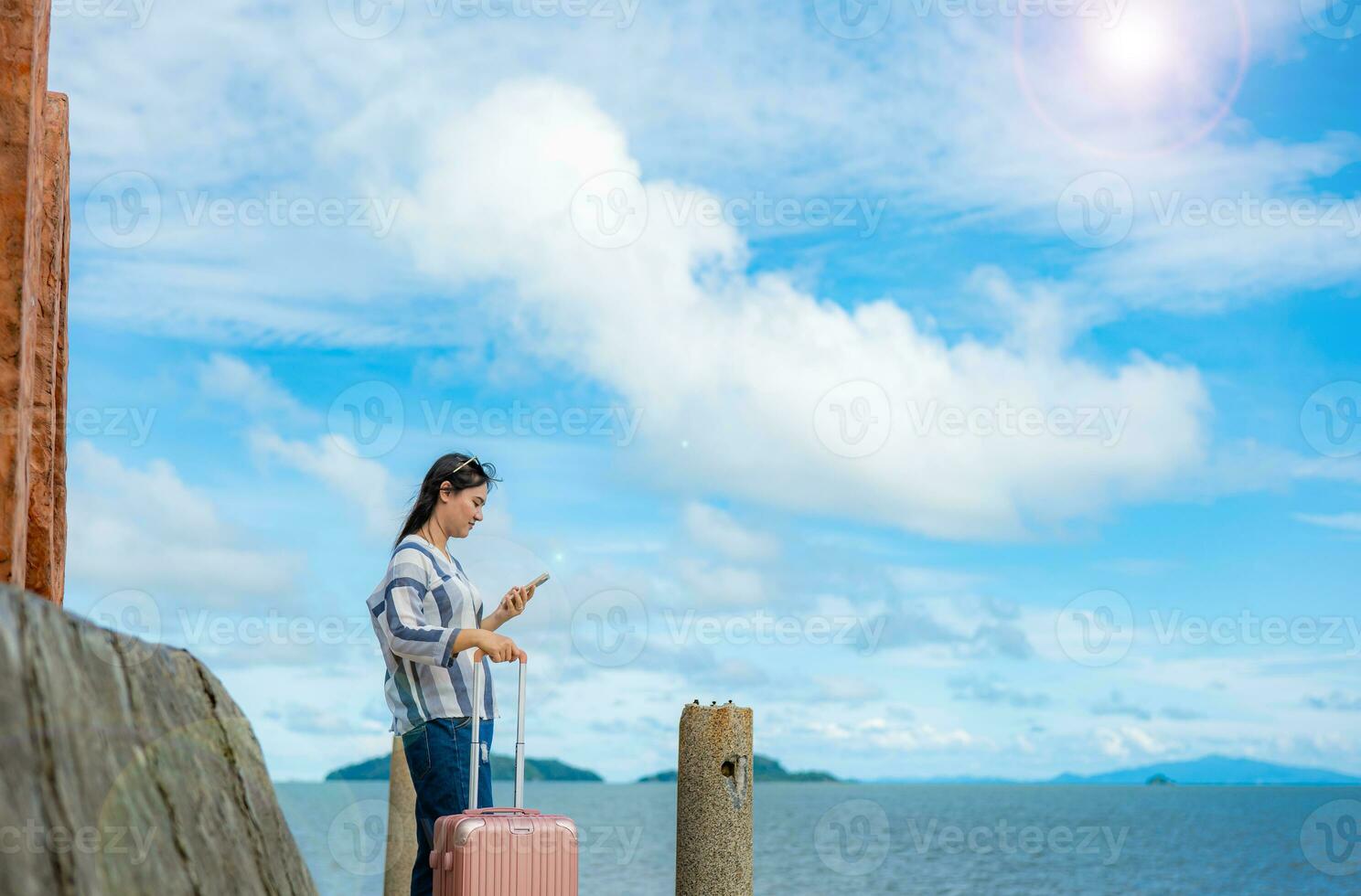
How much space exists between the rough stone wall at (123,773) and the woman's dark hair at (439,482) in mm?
1790

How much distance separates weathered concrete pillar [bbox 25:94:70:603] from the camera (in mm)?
6078

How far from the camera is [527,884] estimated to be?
5.30m

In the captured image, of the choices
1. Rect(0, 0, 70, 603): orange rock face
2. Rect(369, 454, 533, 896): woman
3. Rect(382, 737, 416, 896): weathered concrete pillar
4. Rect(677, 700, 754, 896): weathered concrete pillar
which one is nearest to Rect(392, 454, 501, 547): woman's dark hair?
Rect(369, 454, 533, 896): woman

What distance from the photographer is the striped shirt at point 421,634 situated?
5.54m

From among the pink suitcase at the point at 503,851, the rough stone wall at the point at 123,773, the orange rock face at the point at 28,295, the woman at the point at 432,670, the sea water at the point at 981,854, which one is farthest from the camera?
the sea water at the point at 981,854

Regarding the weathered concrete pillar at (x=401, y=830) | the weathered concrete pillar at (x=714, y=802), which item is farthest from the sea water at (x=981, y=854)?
the weathered concrete pillar at (x=714, y=802)

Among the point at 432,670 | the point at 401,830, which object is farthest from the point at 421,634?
the point at 401,830

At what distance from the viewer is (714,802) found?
26.1ft

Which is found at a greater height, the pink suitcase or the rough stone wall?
the rough stone wall

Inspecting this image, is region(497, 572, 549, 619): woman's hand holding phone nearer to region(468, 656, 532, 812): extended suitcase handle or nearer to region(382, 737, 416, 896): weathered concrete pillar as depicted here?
region(468, 656, 532, 812): extended suitcase handle

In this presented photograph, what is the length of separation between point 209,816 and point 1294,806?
485 ft

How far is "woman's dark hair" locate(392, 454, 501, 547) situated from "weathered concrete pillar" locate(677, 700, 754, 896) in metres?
2.83

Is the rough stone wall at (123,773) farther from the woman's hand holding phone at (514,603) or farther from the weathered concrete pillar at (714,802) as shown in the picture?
the weathered concrete pillar at (714,802)

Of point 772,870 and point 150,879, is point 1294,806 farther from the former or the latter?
point 150,879
